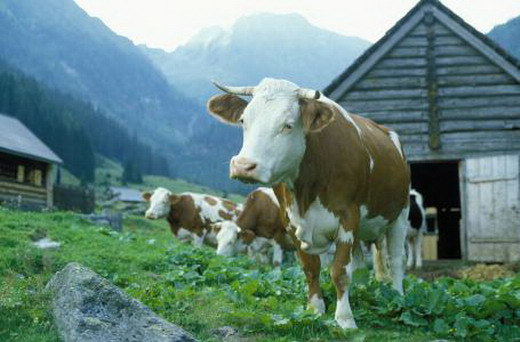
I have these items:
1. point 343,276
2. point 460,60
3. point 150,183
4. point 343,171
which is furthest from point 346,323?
point 150,183

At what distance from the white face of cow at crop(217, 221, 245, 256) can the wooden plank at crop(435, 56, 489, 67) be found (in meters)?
6.53

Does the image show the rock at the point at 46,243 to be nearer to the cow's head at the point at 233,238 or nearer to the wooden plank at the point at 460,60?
the cow's head at the point at 233,238

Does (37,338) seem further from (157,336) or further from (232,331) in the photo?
(232,331)

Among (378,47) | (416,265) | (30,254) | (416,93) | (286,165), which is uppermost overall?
(378,47)

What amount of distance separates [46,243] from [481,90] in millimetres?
10105

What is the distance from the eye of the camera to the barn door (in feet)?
44.0

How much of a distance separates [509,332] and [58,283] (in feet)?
12.1

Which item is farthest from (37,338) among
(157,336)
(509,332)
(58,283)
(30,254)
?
(30,254)

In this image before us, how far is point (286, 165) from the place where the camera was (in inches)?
191

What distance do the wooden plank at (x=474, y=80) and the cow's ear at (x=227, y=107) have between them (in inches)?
403

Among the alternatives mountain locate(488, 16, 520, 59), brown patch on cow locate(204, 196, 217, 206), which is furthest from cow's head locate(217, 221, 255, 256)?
mountain locate(488, 16, 520, 59)

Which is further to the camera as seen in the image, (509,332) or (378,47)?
(378,47)

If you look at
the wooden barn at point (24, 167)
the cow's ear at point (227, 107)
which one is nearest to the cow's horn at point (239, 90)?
the cow's ear at point (227, 107)

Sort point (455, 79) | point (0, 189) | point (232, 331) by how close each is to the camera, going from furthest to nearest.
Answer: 1. point (0, 189)
2. point (455, 79)
3. point (232, 331)
